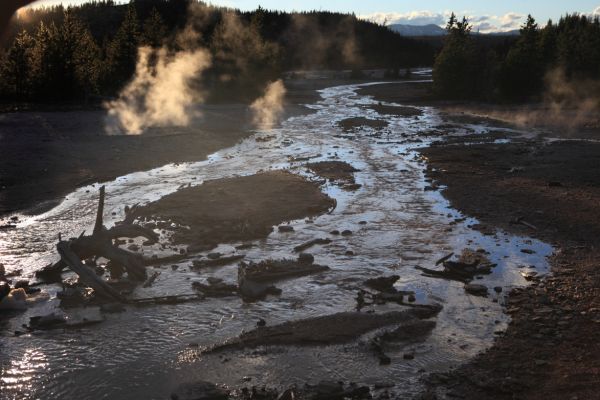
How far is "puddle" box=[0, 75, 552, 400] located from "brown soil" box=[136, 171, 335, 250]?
0.67 meters

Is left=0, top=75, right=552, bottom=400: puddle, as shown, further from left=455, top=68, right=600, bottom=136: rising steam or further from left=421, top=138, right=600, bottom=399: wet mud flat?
left=455, top=68, right=600, bottom=136: rising steam

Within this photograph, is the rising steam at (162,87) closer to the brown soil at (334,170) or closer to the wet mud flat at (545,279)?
the brown soil at (334,170)

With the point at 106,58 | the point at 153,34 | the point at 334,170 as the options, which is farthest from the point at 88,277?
the point at 106,58

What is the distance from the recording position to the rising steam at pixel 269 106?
44.2 meters

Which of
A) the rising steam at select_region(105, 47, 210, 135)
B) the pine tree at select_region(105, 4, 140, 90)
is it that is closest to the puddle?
the rising steam at select_region(105, 47, 210, 135)

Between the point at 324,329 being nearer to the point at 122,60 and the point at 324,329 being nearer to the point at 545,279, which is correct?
the point at 545,279

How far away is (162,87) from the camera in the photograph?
191 feet

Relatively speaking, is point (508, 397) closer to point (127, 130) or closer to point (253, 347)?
point (253, 347)

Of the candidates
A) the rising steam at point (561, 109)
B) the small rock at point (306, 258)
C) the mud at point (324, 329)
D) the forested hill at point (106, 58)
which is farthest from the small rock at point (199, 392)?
the rising steam at point (561, 109)

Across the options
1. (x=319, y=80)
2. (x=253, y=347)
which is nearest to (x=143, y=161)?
(x=253, y=347)

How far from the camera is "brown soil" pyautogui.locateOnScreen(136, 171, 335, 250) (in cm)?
1475

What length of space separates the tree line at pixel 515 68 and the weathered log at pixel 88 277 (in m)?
57.0

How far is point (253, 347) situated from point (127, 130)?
2835 centimetres

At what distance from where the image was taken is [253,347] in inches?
343
